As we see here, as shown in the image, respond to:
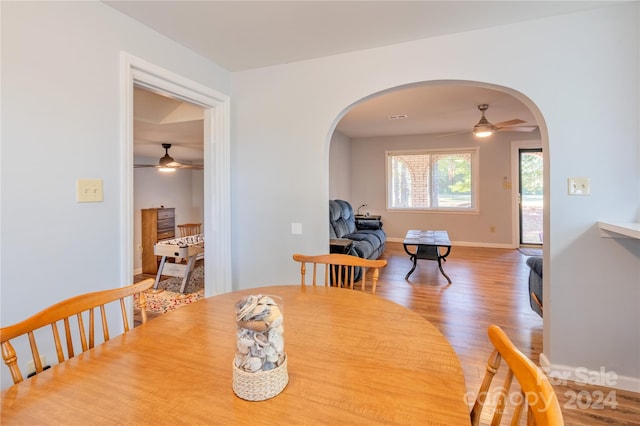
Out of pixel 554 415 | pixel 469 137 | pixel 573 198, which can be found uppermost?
pixel 469 137

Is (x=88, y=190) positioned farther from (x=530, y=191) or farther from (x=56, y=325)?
(x=530, y=191)

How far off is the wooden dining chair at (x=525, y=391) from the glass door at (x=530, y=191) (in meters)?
6.72

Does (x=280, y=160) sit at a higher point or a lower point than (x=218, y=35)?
lower

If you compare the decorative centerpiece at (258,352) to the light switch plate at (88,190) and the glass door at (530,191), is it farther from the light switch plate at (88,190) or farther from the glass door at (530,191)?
the glass door at (530,191)

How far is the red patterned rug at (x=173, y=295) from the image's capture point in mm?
3512

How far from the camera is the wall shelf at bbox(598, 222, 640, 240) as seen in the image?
1.61 meters

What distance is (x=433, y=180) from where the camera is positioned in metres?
6.91

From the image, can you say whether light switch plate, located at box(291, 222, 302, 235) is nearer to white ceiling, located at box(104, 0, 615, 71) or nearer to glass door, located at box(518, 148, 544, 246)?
white ceiling, located at box(104, 0, 615, 71)

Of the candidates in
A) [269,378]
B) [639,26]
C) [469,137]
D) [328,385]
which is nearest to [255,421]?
[269,378]

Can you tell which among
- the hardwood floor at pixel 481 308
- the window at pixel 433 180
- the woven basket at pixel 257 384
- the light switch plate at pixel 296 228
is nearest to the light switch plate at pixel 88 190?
the light switch plate at pixel 296 228

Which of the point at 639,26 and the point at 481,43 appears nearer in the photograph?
the point at 639,26

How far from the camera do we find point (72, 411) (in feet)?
2.28

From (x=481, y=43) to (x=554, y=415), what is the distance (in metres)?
2.31

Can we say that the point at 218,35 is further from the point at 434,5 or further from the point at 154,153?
the point at 154,153
